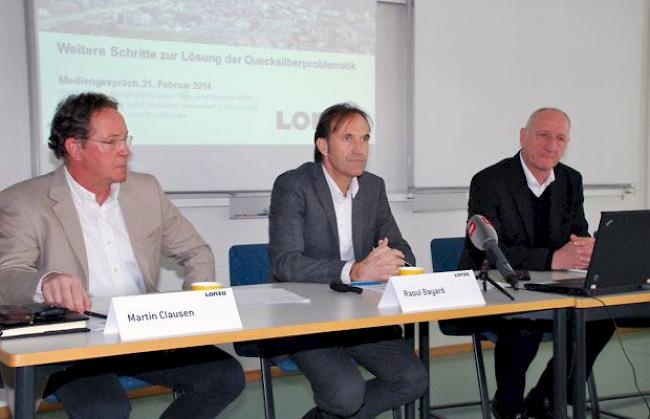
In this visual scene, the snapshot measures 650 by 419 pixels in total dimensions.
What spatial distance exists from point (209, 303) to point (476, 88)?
3.27 m

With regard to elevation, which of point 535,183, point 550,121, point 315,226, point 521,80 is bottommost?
point 315,226

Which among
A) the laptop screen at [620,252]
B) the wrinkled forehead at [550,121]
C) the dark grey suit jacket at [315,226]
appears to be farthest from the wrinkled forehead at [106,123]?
the wrinkled forehead at [550,121]

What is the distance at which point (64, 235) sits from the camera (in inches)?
99.8

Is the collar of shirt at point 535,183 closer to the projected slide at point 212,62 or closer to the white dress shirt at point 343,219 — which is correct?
the white dress shirt at point 343,219

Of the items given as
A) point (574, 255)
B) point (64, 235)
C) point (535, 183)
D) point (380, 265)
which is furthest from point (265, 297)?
point (535, 183)

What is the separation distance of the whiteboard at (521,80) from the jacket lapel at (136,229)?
7.48 feet

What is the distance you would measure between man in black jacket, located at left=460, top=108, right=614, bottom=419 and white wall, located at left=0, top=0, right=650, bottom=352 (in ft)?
4.26

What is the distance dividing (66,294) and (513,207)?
1914mm

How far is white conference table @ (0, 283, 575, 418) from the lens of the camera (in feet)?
5.71

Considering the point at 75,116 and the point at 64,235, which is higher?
the point at 75,116

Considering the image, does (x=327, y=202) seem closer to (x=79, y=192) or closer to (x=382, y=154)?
(x=79, y=192)

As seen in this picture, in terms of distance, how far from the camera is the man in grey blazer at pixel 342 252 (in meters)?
2.58

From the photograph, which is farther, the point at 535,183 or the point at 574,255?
the point at 535,183

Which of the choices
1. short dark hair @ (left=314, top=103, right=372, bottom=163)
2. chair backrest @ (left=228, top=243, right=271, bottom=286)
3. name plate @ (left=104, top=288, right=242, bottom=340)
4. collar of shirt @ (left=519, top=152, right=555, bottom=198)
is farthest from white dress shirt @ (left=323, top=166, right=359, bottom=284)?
name plate @ (left=104, top=288, right=242, bottom=340)
